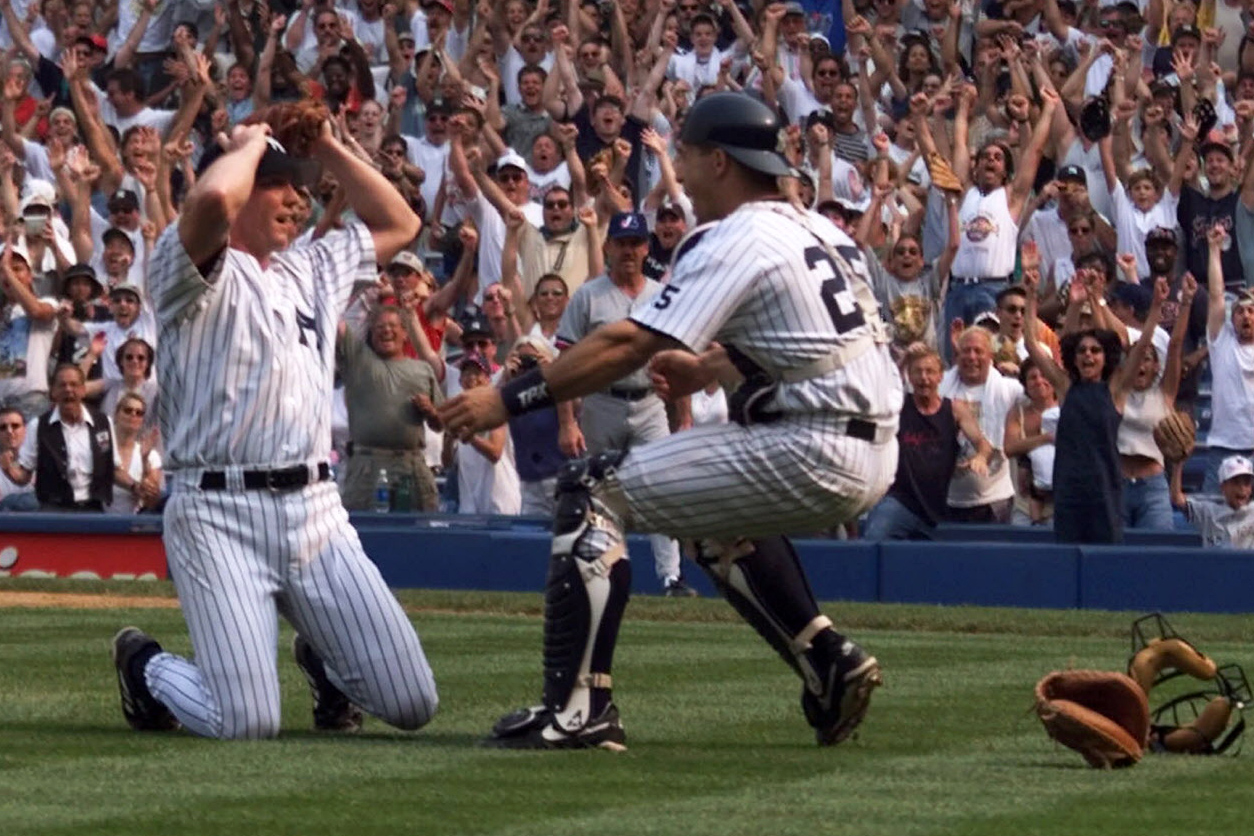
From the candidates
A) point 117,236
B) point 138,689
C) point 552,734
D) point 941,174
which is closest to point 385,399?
point 117,236

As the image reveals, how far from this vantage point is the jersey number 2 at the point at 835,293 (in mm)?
7441

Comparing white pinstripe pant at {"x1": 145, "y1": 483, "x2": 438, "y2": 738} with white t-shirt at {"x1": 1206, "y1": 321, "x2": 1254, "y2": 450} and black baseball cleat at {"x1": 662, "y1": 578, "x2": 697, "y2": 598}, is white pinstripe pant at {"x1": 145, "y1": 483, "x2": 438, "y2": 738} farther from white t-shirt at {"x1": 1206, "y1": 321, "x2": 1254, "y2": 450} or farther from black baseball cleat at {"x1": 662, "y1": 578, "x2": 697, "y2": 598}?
white t-shirt at {"x1": 1206, "y1": 321, "x2": 1254, "y2": 450}

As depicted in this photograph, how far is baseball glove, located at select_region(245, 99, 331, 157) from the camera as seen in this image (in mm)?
8000

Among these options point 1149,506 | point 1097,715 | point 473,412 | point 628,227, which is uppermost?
point 628,227

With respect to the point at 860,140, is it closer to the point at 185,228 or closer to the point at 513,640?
the point at 513,640

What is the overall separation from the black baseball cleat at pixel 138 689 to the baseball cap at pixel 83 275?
439 inches

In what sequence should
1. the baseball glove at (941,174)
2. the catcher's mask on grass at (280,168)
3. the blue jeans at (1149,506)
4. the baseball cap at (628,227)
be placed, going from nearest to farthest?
the catcher's mask on grass at (280,168), the baseball cap at (628,227), the blue jeans at (1149,506), the baseball glove at (941,174)

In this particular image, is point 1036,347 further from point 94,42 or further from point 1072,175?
point 94,42

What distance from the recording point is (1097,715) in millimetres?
7398

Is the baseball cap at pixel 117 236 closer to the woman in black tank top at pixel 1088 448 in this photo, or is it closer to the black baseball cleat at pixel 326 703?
the woman in black tank top at pixel 1088 448

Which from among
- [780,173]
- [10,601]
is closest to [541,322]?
[10,601]

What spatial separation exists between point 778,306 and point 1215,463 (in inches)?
404

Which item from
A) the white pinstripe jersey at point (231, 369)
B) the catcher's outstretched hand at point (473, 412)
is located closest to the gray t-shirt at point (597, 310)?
the white pinstripe jersey at point (231, 369)

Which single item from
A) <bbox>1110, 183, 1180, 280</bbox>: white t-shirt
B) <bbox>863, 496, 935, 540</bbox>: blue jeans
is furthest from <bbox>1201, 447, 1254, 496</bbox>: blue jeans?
<bbox>1110, 183, 1180, 280</bbox>: white t-shirt
